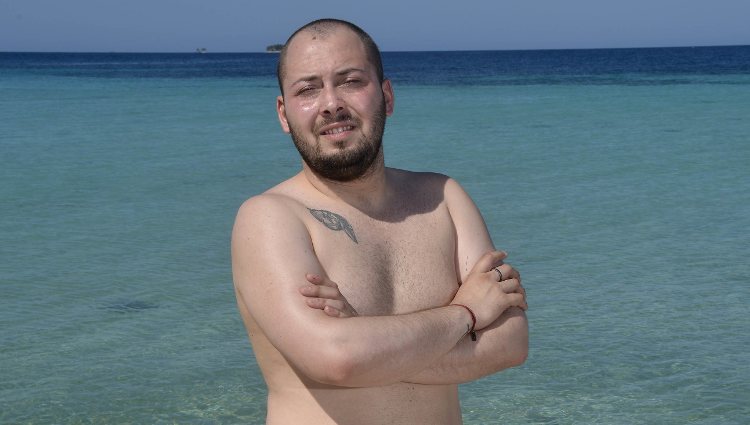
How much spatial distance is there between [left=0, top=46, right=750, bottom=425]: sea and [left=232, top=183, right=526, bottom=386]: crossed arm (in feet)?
8.01

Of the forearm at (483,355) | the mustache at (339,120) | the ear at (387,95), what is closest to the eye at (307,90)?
the mustache at (339,120)

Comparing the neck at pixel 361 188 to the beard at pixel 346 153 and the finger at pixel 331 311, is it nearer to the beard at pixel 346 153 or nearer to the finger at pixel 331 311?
the beard at pixel 346 153

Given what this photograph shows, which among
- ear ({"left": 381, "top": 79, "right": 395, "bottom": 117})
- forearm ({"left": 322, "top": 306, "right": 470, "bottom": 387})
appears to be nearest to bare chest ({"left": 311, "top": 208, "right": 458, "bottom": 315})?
forearm ({"left": 322, "top": 306, "right": 470, "bottom": 387})

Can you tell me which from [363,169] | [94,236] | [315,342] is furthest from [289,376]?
[94,236]

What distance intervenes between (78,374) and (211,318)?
1130mm

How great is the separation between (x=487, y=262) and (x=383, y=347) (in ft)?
1.76

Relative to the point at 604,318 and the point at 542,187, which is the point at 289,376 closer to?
the point at 604,318

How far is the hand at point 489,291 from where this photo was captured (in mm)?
2715

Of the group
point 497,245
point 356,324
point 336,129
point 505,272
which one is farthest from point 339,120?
point 497,245

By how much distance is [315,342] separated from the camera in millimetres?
2418

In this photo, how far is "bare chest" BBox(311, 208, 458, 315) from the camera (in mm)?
2699

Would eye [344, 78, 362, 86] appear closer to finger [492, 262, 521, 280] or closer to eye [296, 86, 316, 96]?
eye [296, 86, 316, 96]

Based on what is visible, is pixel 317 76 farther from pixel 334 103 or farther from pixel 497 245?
pixel 497 245

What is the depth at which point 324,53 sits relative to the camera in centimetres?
270
